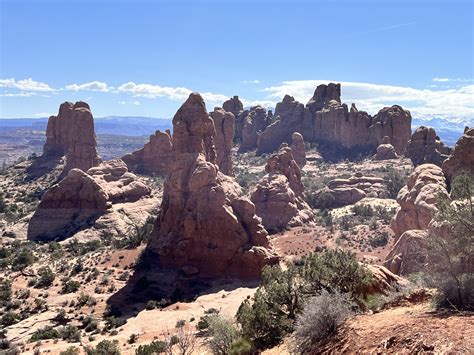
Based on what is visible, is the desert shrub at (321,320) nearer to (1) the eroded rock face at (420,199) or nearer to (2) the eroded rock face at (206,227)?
(1) the eroded rock face at (420,199)

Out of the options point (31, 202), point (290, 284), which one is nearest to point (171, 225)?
point (290, 284)

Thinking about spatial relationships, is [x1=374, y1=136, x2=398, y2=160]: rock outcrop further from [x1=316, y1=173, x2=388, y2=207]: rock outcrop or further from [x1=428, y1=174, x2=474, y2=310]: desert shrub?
[x1=428, y1=174, x2=474, y2=310]: desert shrub

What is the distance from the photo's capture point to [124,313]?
30.5 m

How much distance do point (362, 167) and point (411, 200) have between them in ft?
189

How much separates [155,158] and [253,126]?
49934 mm

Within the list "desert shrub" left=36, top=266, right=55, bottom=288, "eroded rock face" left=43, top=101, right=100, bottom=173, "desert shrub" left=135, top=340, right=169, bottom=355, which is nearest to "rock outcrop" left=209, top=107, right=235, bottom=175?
"eroded rock face" left=43, top=101, right=100, bottom=173

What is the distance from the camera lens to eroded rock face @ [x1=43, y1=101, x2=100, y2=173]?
229ft

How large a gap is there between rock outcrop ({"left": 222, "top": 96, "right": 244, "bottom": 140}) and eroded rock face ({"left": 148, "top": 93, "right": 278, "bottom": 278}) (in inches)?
3212

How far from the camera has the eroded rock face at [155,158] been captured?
2896 inches

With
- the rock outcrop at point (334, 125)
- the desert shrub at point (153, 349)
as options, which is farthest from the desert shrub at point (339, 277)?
the rock outcrop at point (334, 125)

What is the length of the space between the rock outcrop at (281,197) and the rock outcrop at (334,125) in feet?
142

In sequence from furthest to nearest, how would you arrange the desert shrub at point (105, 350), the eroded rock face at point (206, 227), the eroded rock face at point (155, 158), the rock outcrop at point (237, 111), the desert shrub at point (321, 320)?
the rock outcrop at point (237, 111), the eroded rock face at point (155, 158), the eroded rock face at point (206, 227), the desert shrub at point (105, 350), the desert shrub at point (321, 320)

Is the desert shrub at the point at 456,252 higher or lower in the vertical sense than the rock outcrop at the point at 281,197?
higher

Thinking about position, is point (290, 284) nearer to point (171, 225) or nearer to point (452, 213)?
point (452, 213)
